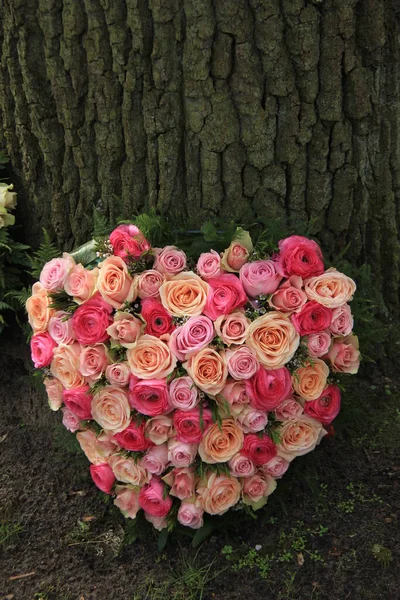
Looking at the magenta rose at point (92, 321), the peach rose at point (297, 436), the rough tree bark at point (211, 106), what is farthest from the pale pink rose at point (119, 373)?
the rough tree bark at point (211, 106)

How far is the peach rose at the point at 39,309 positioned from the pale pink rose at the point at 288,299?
78 cm

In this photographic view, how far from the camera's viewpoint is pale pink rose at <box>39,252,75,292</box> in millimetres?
2221

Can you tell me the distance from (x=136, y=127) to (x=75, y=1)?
1.60ft

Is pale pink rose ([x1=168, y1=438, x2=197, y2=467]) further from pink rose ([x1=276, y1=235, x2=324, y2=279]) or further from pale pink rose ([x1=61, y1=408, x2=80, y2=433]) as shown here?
pink rose ([x1=276, y1=235, x2=324, y2=279])

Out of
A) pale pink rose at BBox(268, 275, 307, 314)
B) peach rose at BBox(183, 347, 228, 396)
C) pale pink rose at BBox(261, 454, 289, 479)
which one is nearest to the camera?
peach rose at BBox(183, 347, 228, 396)

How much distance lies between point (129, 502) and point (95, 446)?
23 cm

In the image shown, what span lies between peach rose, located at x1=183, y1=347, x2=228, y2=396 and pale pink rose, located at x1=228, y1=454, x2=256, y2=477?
0.90 feet

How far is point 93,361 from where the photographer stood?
7.08 ft

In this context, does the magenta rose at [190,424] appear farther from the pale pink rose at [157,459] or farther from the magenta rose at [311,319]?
the magenta rose at [311,319]

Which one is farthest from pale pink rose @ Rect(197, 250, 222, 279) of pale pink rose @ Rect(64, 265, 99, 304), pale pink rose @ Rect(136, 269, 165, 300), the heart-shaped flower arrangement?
pale pink rose @ Rect(64, 265, 99, 304)

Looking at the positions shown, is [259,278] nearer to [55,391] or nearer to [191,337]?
[191,337]

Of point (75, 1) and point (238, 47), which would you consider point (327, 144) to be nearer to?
point (238, 47)

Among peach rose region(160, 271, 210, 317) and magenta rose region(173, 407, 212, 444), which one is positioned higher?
peach rose region(160, 271, 210, 317)

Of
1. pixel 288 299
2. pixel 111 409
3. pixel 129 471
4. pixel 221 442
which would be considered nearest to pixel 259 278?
pixel 288 299
